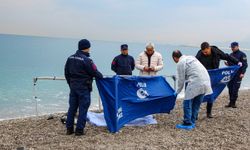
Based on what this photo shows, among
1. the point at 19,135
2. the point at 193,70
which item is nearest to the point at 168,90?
the point at 193,70

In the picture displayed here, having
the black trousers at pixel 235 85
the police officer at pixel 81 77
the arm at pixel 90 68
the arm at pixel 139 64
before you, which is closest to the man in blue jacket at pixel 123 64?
the arm at pixel 139 64

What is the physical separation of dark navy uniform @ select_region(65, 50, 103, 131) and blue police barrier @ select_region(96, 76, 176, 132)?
0.39 meters

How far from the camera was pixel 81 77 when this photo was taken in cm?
672

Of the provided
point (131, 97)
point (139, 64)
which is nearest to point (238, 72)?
point (139, 64)

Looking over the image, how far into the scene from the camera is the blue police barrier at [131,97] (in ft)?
23.3

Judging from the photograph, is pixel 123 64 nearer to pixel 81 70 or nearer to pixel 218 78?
pixel 218 78

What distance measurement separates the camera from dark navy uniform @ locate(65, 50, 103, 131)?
6.68m

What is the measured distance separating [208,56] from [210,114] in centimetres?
147

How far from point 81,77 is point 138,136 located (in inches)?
61.6

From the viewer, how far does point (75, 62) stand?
6691 millimetres

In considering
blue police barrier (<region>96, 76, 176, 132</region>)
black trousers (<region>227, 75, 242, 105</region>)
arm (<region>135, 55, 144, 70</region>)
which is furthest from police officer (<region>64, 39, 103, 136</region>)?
black trousers (<region>227, 75, 242, 105</region>)

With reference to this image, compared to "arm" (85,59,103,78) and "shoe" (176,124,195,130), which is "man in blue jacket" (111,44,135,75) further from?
"arm" (85,59,103,78)

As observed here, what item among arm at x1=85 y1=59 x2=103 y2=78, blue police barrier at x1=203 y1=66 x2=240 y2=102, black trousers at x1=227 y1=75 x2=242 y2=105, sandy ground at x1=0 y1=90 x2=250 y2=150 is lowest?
sandy ground at x1=0 y1=90 x2=250 y2=150

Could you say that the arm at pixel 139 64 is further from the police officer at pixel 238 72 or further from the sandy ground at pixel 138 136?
the police officer at pixel 238 72
